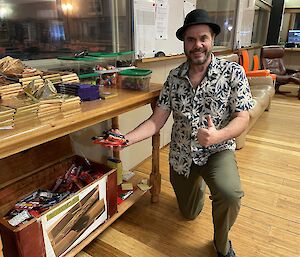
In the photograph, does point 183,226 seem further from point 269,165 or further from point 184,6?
point 184,6

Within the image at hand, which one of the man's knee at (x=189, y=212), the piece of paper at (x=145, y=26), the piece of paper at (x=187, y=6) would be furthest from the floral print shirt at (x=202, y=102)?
the piece of paper at (x=187, y=6)

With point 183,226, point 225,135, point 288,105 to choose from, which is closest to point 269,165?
point 183,226

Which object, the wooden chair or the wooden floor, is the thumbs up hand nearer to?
the wooden floor

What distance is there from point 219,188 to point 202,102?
1.41 feet

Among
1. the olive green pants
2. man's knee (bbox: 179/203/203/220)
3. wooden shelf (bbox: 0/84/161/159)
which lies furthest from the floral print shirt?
man's knee (bbox: 179/203/203/220)

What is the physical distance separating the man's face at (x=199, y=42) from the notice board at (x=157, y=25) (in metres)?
0.66

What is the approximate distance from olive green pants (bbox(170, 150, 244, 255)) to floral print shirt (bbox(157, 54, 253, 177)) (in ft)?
0.15

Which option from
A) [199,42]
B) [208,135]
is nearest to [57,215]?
[208,135]

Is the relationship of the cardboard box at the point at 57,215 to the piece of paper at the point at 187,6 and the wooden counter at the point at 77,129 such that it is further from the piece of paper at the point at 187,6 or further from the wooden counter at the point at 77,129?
the piece of paper at the point at 187,6

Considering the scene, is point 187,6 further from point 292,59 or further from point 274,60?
point 292,59

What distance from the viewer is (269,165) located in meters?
2.31

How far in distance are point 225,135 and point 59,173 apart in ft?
3.04

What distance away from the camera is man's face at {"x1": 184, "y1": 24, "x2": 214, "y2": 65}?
1.28 meters

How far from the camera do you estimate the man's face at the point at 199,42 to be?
1.28 m
